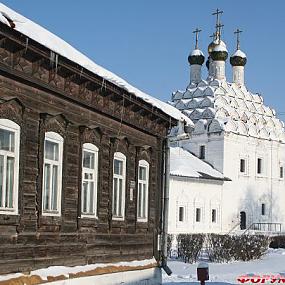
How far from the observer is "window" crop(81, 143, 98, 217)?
12266 millimetres

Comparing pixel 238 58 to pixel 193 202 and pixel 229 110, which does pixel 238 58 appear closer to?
pixel 229 110

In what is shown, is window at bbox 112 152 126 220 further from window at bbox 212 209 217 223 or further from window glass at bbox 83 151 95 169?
window at bbox 212 209 217 223

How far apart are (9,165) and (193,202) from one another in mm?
35112

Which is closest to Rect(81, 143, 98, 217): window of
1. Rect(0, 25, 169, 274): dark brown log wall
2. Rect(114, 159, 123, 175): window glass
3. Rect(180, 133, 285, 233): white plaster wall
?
Rect(0, 25, 169, 274): dark brown log wall

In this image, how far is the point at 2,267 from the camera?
9383mm

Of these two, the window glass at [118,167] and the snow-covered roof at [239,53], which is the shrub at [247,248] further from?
the snow-covered roof at [239,53]

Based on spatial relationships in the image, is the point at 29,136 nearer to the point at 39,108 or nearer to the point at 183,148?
the point at 39,108

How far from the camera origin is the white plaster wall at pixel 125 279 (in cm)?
1194

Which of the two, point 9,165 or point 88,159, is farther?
point 88,159

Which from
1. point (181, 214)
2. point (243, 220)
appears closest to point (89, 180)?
point (181, 214)

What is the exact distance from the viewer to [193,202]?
145 feet

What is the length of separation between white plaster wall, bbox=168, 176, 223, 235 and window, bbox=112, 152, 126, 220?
27.5 meters

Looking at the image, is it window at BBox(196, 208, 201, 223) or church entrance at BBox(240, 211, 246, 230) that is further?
church entrance at BBox(240, 211, 246, 230)

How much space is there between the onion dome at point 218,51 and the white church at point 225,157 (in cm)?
8
